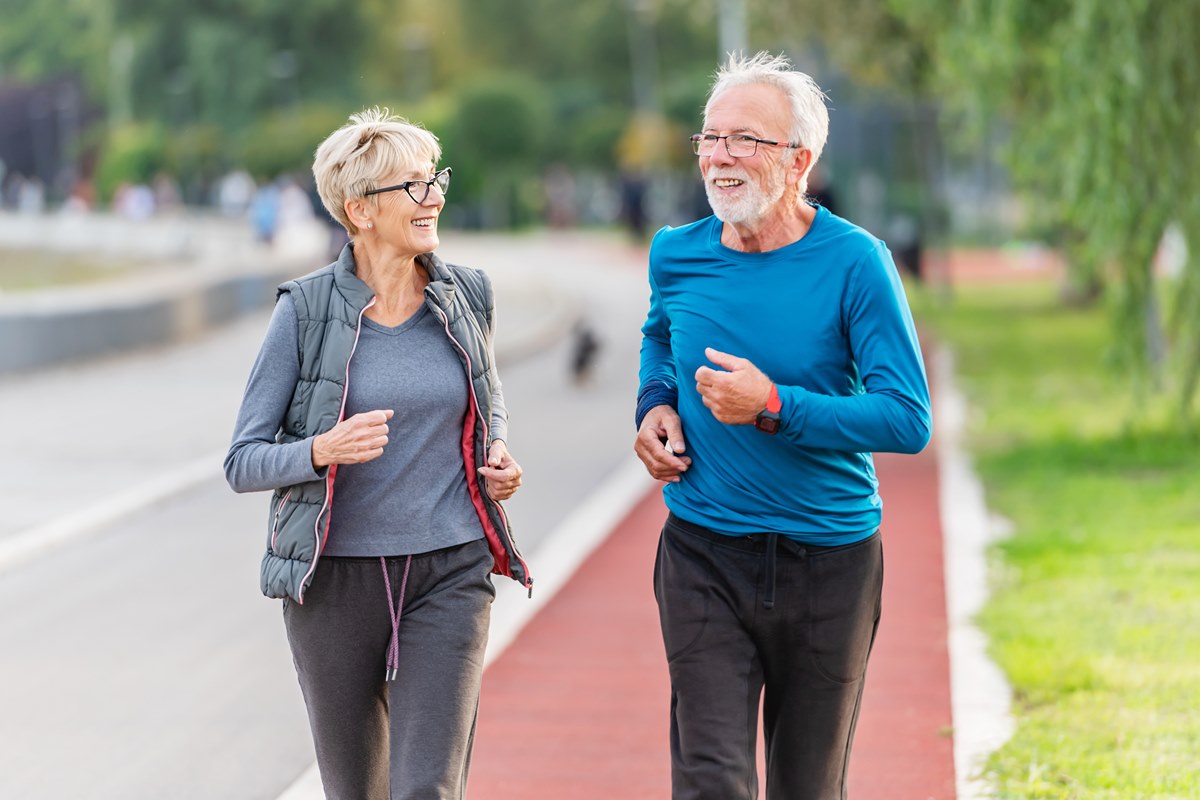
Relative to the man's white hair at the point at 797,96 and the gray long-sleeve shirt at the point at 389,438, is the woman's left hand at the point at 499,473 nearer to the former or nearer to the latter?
the gray long-sleeve shirt at the point at 389,438

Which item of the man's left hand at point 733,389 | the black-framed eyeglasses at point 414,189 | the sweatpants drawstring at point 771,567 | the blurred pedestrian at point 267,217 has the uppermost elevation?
the black-framed eyeglasses at point 414,189

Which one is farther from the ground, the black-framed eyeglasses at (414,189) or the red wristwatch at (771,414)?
the black-framed eyeglasses at (414,189)

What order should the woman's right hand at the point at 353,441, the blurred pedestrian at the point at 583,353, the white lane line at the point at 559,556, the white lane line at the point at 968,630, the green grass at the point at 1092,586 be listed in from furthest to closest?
the blurred pedestrian at the point at 583,353, the white lane line at the point at 559,556, the white lane line at the point at 968,630, the green grass at the point at 1092,586, the woman's right hand at the point at 353,441

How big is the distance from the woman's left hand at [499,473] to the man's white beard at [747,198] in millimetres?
726

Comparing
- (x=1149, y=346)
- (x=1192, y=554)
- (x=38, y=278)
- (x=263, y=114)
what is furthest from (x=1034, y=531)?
(x=263, y=114)

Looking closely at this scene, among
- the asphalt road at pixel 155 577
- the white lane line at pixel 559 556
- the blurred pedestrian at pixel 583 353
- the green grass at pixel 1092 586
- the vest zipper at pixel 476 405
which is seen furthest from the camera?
the blurred pedestrian at pixel 583 353

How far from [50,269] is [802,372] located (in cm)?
4154

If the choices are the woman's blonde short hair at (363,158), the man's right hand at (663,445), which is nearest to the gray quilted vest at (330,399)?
the woman's blonde short hair at (363,158)

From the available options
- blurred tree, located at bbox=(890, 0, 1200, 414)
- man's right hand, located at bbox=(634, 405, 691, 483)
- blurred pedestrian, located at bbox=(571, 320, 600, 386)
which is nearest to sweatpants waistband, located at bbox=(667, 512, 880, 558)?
man's right hand, located at bbox=(634, 405, 691, 483)

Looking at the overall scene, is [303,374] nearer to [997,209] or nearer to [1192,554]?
[1192,554]

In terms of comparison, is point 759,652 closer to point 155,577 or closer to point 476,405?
point 476,405

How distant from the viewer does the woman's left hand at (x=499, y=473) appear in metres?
4.09

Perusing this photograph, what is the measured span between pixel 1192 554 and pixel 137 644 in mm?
5158

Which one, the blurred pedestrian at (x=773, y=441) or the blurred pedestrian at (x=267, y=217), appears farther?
the blurred pedestrian at (x=267, y=217)
